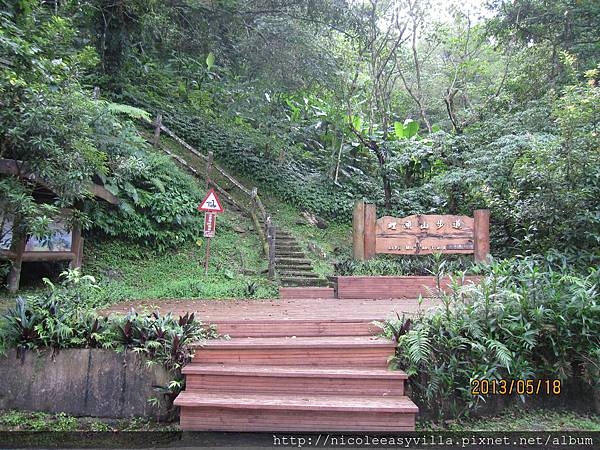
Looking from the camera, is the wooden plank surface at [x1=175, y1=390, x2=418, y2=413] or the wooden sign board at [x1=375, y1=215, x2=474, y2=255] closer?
the wooden plank surface at [x1=175, y1=390, x2=418, y2=413]

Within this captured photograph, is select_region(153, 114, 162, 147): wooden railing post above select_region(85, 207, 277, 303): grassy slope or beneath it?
above

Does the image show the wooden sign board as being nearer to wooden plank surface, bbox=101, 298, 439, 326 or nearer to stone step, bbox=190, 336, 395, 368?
wooden plank surface, bbox=101, 298, 439, 326

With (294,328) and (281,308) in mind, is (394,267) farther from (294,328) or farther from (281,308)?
(294,328)

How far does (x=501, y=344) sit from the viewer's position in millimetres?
4020

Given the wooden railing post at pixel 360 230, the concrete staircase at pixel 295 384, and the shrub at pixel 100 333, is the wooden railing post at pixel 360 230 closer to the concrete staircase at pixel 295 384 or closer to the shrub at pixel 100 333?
the concrete staircase at pixel 295 384

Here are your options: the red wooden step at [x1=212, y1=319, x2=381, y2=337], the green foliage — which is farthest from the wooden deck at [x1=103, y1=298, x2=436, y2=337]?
the green foliage

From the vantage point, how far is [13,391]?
4117 millimetres

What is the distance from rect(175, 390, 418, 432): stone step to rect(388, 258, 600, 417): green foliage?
440 millimetres

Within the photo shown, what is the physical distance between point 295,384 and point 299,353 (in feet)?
1.30

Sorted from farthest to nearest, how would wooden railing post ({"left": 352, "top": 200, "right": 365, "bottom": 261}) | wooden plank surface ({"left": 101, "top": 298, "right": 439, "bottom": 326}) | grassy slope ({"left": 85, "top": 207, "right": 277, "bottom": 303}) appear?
wooden railing post ({"left": 352, "top": 200, "right": 365, "bottom": 261}) → grassy slope ({"left": 85, "top": 207, "right": 277, "bottom": 303}) → wooden plank surface ({"left": 101, "top": 298, "right": 439, "bottom": 326})

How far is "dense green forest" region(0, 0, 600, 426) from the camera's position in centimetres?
430

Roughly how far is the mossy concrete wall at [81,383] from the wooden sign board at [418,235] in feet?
18.3

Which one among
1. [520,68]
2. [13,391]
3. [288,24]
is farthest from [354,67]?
[13,391]

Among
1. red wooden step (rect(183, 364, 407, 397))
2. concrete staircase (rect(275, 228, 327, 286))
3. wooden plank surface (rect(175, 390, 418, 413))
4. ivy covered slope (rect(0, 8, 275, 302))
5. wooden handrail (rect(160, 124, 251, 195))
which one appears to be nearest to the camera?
wooden plank surface (rect(175, 390, 418, 413))
